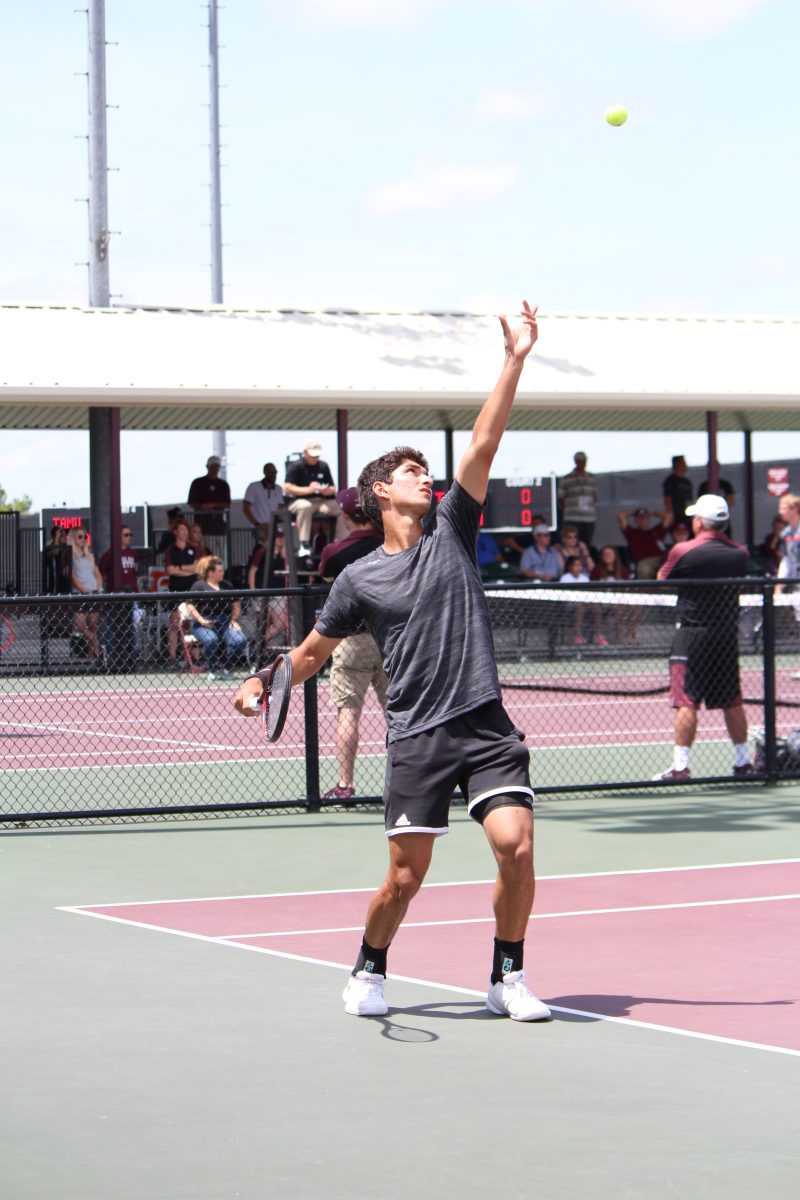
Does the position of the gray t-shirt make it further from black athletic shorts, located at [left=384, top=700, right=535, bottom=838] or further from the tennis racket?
the tennis racket

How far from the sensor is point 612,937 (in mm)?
7930

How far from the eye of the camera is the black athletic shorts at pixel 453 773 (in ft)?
20.9

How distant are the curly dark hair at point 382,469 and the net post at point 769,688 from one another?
22.4 feet

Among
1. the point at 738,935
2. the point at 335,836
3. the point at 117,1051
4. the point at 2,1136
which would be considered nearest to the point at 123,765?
the point at 335,836

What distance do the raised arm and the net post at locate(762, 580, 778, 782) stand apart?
7.02 m

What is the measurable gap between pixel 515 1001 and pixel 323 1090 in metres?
1.05

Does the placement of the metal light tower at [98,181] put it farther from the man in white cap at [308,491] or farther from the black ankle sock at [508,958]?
the black ankle sock at [508,958]

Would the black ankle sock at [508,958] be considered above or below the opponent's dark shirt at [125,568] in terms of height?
below

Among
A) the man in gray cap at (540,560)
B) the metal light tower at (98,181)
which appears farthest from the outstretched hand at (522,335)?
the metal light tower at (98,181)

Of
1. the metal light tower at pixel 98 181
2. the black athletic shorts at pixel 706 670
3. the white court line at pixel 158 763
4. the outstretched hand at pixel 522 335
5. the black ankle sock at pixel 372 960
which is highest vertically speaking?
the metal light tower at pixel 98 181

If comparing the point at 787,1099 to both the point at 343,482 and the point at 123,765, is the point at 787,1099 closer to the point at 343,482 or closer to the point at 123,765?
the point at 123,765

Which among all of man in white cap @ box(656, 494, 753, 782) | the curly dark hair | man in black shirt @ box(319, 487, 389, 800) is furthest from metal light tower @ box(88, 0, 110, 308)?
the curly dark hair

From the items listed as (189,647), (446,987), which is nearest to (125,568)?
(189,647)

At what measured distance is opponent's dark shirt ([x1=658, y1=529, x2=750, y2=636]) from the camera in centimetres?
1312
